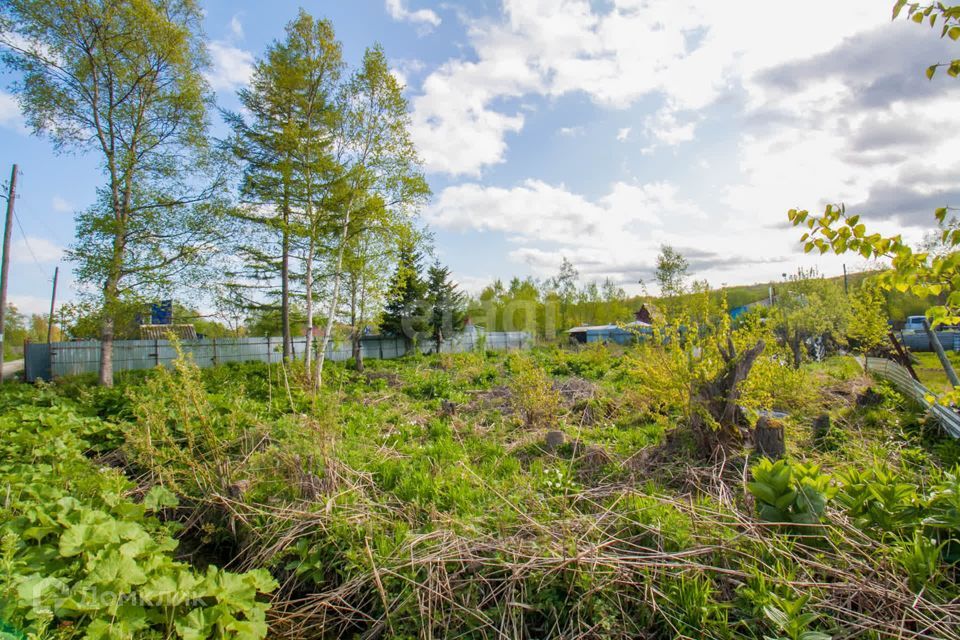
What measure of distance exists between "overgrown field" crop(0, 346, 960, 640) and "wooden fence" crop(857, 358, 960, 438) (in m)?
0.23

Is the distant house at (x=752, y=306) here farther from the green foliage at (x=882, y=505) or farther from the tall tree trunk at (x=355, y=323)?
the tall tree trunk at (x=355, y=323)

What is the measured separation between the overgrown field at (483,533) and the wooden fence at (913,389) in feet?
0.74

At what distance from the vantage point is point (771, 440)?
342 cm

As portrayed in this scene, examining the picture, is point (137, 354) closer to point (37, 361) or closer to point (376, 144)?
point (37, 361)

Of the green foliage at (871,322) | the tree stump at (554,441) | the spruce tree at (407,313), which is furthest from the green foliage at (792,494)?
the spruce tree at (407,313)

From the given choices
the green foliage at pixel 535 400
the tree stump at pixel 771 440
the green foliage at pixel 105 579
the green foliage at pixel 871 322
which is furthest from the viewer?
the green foliage at pixel 871 322

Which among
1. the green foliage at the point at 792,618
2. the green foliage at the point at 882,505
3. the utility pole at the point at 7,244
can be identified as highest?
the utility pole at the point at 7,244

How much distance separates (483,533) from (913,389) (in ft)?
17.2

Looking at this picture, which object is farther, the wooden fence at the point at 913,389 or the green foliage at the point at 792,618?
the wooden fence at the point at 913,389

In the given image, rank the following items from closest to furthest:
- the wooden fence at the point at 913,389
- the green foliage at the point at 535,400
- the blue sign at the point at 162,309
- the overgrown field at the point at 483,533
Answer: the overgrown field at the point at 483,533
the wooden fence at the point at 913,389
the green foliage at the point at 535,400
the blue sign at the point at 162,309

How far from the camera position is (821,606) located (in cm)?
186

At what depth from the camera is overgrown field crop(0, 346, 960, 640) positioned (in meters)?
1.90

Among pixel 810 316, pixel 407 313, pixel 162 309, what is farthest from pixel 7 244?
pixel 810 316

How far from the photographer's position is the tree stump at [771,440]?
341 centimetres
